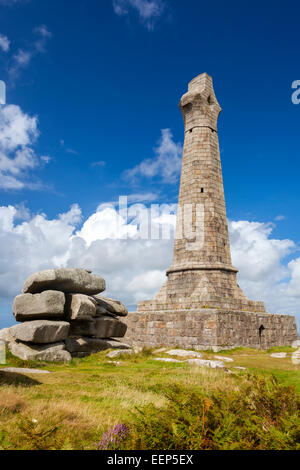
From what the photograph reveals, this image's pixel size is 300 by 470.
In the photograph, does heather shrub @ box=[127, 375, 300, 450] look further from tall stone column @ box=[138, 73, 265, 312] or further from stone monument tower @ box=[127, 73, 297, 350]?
tall stone column @ box=[138, 73, 265, 312]

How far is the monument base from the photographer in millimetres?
14750

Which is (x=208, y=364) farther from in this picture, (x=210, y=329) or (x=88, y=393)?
(x=88, y=393)

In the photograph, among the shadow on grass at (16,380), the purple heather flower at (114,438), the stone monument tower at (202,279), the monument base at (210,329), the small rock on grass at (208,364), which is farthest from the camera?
the stone monument tower at (202,279)

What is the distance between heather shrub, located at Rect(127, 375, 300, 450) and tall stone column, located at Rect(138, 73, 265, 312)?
11.5 m

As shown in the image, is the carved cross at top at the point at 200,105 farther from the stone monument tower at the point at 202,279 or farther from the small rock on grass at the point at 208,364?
the small rock on grass at the point at 208,364

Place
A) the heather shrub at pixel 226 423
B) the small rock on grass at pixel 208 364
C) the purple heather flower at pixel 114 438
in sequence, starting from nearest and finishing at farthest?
the heather shrub at pixel 226 423, the purple heather flower at pixel 114 438, the small rock on grass at pixel 208 364

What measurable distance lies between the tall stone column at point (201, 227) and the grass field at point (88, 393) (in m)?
5.34

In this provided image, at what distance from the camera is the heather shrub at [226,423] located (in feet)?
10.9

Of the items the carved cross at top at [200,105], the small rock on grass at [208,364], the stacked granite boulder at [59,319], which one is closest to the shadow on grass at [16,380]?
the stacked granite boulder at [59,319]

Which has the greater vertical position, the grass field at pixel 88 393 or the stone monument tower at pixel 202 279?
the stone monument tower at pixel 202 279

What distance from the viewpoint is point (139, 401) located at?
232 inches

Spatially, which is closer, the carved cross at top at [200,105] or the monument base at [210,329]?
the monument base at [210,329]


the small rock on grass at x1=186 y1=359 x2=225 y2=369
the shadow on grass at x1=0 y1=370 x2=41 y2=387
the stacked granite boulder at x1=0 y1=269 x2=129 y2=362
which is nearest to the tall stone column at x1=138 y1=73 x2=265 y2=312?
the stacked granite boulder at x1=0 y1=269 x2=129 y2=362

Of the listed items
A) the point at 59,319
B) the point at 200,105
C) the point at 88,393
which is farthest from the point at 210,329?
the point at 200,105
